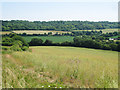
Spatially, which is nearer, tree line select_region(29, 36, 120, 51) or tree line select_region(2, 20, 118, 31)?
tree line select_region(2, 20, 118, 31)

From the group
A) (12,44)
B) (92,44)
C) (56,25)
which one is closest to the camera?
(12,44)

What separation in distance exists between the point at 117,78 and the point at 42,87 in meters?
1.30

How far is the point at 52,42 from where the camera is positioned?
14859 millimetres

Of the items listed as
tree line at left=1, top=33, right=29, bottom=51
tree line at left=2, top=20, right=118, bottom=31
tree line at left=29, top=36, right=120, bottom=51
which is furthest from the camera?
tree line at left=29, top=36, right=120, bottom=51

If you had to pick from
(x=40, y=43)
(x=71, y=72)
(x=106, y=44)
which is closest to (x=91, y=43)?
(x=106, y=44)

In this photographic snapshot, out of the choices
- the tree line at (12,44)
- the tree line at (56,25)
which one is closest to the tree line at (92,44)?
the tree line at (56,25)

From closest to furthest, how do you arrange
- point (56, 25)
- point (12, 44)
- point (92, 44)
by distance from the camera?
point (12, 44), point (92, 44), point (56, 25)

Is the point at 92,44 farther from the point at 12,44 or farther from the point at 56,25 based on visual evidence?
the point at 12,44

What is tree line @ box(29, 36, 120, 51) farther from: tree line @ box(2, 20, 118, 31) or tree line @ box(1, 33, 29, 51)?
tree line @ box(1, 33, 29, 51)

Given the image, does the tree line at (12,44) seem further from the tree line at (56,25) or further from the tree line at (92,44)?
the tree line at (92,44)

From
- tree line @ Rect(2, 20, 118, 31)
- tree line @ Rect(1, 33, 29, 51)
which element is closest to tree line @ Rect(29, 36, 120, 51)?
tree line @ Rect(2, 20, 118, 31)

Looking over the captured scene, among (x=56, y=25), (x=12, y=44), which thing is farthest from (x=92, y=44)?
(x=12, y=44)

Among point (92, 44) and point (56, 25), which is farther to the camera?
point (56, 25)

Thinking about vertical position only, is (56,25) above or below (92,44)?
above
